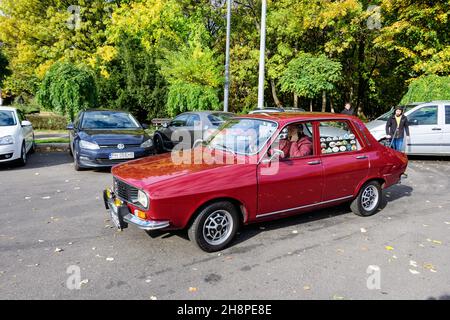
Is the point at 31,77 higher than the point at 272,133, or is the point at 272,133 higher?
the point at 31,77

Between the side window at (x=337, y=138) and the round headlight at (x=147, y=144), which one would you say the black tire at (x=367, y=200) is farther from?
the round headlight at (x=147, y=144)

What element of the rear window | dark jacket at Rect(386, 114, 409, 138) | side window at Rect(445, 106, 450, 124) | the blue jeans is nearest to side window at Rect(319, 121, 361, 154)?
dark jacket at Rect(386, 114, 409, 138)

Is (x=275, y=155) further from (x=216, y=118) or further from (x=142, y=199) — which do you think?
(x=216, y=118)

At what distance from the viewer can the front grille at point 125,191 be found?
441cm

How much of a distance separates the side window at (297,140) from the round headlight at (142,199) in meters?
1.97

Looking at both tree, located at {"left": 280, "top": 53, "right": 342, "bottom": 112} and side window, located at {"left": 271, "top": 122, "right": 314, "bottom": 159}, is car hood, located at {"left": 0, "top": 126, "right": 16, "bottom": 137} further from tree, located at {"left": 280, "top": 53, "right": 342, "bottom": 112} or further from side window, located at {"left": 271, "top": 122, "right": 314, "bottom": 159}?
tree, located at {"left": 280, "top": 53, "right": 342, "bottom": 112}

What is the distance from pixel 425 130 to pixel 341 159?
7.33m

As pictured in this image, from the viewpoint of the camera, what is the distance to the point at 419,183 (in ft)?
28.1

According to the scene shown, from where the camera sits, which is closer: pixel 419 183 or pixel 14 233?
pixel 14 233

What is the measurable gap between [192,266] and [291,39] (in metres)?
21.1

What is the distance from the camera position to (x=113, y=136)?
901 centimetres

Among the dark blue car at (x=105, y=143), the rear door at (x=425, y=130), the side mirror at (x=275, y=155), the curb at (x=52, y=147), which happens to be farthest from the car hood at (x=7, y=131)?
the rear door at (x=425, y=130)
